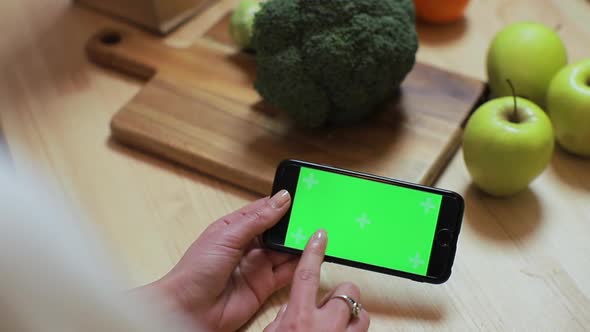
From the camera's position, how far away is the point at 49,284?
0.29m

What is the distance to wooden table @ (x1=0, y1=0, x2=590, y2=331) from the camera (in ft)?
1.95

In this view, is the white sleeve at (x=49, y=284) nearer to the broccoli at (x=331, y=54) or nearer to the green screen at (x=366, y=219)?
the green screen at (x=366, y=219)

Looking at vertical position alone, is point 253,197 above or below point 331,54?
below

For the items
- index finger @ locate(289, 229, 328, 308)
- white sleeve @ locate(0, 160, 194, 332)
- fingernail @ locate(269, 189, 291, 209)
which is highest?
white sleeve @ locate(0, 160, 194, 332)

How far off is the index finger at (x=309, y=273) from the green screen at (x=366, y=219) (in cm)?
2

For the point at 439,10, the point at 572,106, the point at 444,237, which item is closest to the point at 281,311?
the point at 444,237

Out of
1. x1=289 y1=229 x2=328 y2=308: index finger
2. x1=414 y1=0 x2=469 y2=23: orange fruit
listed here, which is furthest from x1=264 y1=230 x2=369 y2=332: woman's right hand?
x1=414 y1=0 x2=469 y2=23: orange fruit

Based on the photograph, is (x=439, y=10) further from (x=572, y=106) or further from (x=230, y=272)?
(x=230, y=272)

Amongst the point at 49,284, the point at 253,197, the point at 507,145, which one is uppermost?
the point at 49,284

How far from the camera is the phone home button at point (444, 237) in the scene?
1.89 ft

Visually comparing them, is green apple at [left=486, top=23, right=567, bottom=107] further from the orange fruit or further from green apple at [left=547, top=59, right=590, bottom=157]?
the orange fruit

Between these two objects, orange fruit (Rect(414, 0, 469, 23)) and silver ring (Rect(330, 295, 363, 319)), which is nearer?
silver ring (Rect(330, 295, 363, 319))

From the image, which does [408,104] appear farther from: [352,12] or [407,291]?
[407,291]

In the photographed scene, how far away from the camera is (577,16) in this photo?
91cm
